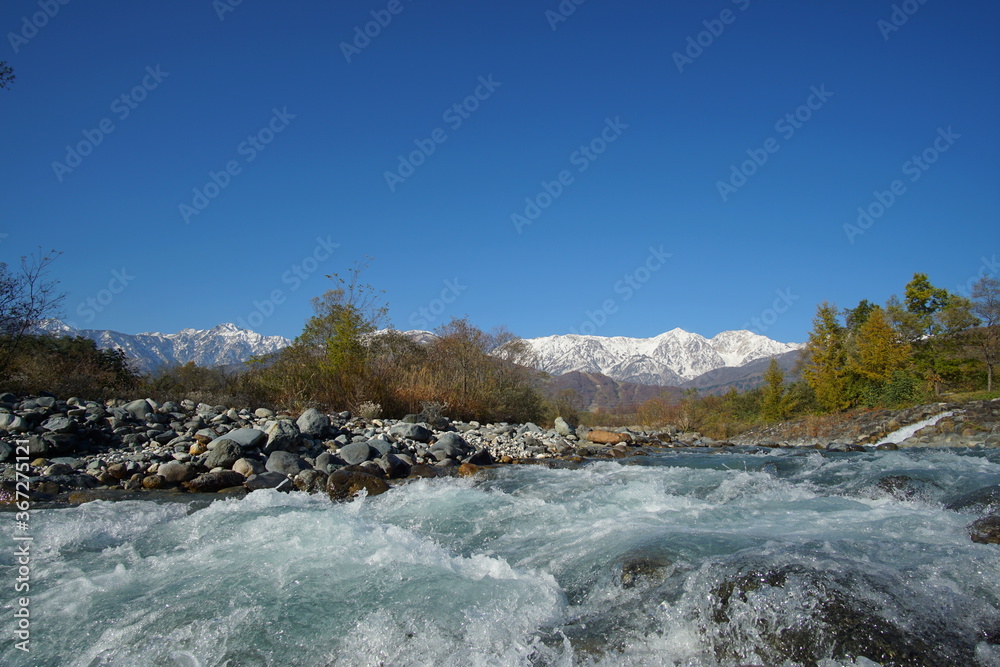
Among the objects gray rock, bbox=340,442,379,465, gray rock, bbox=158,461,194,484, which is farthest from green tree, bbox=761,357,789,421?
gray rock, bbox=158,461,194,484

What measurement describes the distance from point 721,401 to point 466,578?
45636mm

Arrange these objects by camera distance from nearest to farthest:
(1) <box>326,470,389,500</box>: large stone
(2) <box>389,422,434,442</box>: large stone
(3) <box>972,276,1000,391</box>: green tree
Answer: (1) <box>326,470,389,500</box>: large stone
(2) <box>389,422,434,442</box>: large stone
(3) <box>972,276,1000,391</box>: green tree

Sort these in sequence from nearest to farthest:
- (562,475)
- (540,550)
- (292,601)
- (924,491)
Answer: (292,601)
(540,550)
(924,491)
(562,475)

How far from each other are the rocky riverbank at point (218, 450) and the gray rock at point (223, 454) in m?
0.02

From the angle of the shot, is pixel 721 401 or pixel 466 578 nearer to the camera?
pixel 466 578

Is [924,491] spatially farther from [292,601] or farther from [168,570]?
[168,570]

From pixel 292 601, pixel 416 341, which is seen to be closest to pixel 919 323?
pixel 416 341

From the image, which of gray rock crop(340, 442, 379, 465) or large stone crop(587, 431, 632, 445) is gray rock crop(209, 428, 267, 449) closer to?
gray rock crop(340, 442, 379, 465)

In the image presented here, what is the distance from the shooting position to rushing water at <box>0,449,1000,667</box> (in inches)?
115

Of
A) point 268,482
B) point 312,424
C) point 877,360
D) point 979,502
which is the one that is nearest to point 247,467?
point 268,482

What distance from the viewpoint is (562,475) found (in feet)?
31.9

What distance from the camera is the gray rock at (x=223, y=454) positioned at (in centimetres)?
898

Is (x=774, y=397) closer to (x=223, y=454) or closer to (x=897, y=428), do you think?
(x=897, y=428)

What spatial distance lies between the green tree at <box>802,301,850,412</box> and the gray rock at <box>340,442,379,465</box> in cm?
3032
